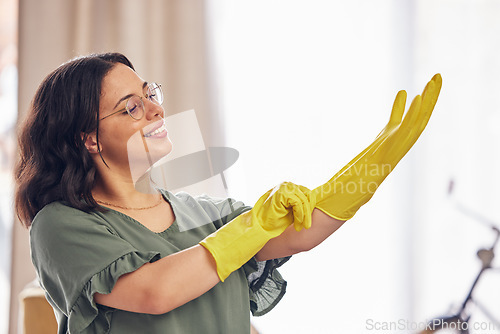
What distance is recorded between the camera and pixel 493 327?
1.92m

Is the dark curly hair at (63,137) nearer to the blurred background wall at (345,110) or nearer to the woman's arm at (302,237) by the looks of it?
the woman's arm at (302,237)

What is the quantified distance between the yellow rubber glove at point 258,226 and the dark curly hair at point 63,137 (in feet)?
0.94

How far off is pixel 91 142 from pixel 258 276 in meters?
0.47

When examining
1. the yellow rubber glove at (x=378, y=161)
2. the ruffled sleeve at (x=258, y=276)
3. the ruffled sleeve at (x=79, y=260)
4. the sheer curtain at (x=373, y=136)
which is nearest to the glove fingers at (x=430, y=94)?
the yellow rubber glove at (x=378, y=161)

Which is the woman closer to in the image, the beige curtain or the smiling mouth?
the smiling mouth

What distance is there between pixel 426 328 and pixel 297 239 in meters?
1.20

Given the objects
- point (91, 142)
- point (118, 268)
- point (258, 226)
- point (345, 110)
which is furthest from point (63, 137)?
point (345, 110)

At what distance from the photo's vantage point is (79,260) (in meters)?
0.88

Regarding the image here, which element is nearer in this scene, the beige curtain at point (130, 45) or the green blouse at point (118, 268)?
the green blouse at point (118, 268)

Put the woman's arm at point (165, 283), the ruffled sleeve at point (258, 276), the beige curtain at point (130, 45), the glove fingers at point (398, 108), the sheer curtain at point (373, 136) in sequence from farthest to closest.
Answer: the beige curtain at point (130, 45) < the sheer curtain at point (373, 136) < the ruffled sleeve at point (258, 276) < the glove fingers at point (398, 108) < the woman's arm at point (165, 283)

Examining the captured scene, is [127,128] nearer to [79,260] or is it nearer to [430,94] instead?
[79,260]

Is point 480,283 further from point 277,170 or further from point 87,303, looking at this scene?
point 87,303

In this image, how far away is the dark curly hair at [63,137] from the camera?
100cm

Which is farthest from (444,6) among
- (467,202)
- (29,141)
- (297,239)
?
(29,141)
